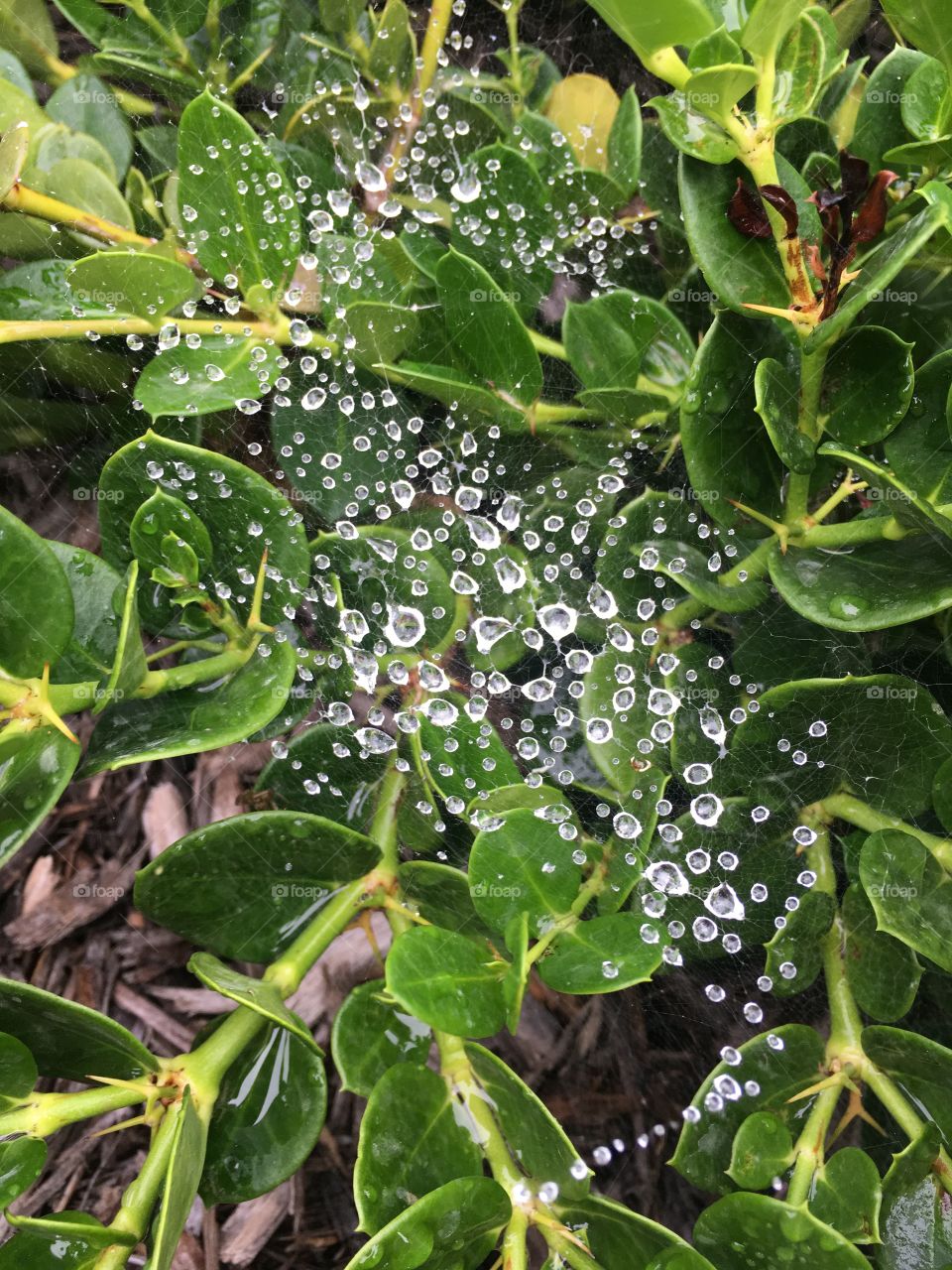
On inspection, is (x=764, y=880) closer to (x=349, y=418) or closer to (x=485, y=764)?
(x=485, y=764)

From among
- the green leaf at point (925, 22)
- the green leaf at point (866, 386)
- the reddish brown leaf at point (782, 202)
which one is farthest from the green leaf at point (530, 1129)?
the green leaf at point (925, 22)

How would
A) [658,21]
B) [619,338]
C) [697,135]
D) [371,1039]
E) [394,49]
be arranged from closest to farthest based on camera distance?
[658,21] → [697,135] → [371,1039] → [619,338] → [394,49]

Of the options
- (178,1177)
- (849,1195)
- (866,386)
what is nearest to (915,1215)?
(849,1195)

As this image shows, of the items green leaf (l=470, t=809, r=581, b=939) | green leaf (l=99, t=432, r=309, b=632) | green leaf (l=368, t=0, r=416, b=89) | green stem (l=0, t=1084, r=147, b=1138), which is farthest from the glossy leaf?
green leaf (l=368, t=0, r=416, b=89)

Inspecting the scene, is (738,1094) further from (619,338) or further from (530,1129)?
(619,338)

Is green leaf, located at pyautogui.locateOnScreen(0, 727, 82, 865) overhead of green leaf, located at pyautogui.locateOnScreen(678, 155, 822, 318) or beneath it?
beneath

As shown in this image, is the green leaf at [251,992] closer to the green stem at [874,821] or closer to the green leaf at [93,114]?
the green stem at [874,821]

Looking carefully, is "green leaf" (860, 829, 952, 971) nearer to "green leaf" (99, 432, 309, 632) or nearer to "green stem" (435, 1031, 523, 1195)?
"green stem" (435, 1031, 523, 1195)
